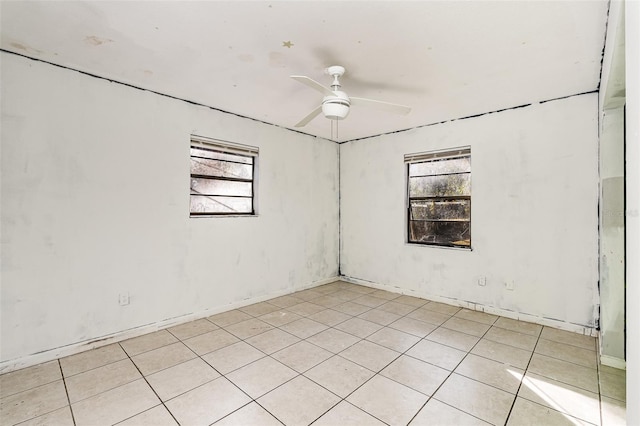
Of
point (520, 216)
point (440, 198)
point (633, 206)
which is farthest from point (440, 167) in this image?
point (633, 206)

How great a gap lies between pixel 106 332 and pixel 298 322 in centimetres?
191

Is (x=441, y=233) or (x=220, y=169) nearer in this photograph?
(x=220, y=169)

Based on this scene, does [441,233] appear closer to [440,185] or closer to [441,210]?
[441,210]

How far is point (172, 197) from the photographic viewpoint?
3377mm

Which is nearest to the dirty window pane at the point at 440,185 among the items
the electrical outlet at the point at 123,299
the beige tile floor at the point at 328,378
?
the beige tile floor at the point at 328,378

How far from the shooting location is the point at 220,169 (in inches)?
156

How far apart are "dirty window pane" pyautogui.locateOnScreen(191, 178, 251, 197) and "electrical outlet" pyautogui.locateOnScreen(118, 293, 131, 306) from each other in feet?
4.37

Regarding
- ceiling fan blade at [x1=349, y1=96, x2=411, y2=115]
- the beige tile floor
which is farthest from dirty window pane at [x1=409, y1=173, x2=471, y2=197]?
ceiling fan blade at [x1=349, y1=96, x2=411, y2=115]

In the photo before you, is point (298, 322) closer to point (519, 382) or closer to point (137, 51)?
point (519, 382)

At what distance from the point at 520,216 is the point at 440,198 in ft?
3.46

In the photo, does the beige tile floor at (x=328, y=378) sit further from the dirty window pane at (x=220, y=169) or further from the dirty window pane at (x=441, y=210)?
the dirty window pane at (x=220, y=169)

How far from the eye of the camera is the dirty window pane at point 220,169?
12.2 feet

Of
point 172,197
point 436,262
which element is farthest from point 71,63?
point 436,262

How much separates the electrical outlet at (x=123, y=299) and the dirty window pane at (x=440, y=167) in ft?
13.2
